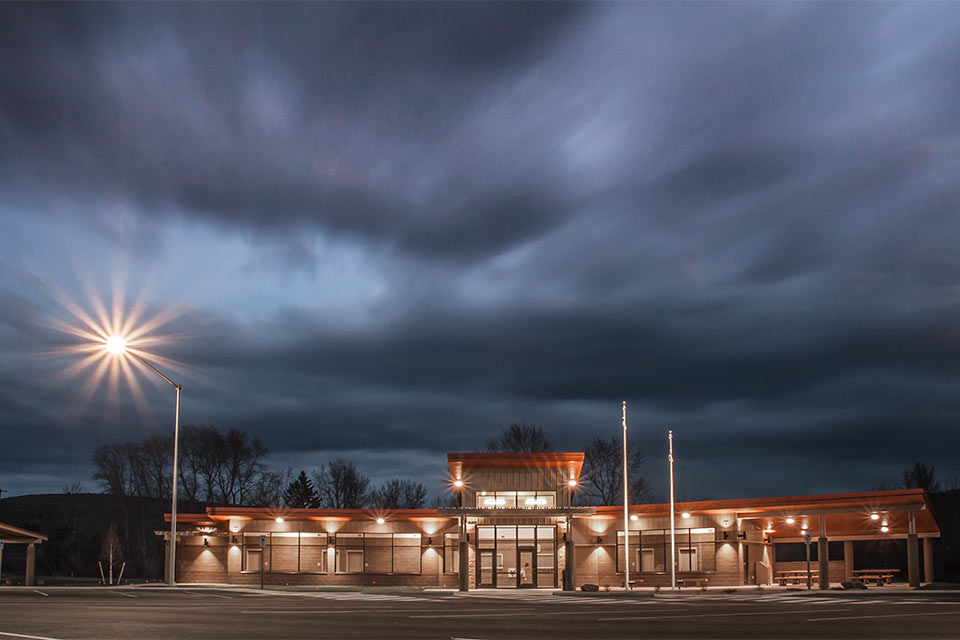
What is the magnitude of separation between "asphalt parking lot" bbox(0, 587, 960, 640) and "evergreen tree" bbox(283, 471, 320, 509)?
8111cm

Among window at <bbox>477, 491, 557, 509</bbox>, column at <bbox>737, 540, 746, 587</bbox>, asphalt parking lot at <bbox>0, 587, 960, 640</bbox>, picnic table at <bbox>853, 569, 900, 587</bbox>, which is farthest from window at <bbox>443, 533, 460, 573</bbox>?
picnic table at <bbox>853, 569, 900, 587</bbox>

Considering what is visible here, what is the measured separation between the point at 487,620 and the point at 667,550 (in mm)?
30806

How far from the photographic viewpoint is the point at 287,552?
2190 inches

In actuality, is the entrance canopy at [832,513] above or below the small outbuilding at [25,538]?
above

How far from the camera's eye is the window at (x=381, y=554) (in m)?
55.1

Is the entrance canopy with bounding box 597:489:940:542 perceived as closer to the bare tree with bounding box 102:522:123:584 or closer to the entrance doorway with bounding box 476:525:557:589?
the entrance doorway with bounding box 476:525:557:589

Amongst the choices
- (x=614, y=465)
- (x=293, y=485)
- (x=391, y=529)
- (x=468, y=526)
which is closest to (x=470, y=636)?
(x=468, y=526)

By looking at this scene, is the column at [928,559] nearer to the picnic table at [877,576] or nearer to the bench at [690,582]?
the picnic table at [877,576]

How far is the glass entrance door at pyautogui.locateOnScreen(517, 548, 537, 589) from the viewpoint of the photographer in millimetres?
50344

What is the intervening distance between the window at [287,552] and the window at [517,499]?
11437mm

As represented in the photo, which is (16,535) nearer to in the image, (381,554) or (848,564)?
(381,554)

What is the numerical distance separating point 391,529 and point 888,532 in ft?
94.8

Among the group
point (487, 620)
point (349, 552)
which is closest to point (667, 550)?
point (349, 552)

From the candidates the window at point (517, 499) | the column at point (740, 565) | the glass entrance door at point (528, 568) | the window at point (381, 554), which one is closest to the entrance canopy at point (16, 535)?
the window at point (381, 554)
